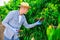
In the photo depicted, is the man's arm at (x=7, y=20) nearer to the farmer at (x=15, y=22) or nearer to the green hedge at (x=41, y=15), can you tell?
the farmer at (x=15, y=22)

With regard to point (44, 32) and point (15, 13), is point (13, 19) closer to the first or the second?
point (15, 13)

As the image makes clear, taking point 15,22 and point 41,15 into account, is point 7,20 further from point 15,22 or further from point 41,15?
point 41,15

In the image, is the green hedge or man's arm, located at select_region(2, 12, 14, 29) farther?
the green hedge

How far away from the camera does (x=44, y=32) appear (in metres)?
6.60

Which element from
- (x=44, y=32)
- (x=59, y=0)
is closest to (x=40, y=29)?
(x=44, y=32)

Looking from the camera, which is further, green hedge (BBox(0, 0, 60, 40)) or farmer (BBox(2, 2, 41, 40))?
green hedge (BBox(0, 0, 60, 40))

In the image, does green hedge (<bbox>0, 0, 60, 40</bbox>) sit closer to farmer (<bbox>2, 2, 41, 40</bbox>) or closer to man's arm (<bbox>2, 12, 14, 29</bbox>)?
farmer (<bbox>2, 2, 41, 40</bbox>)

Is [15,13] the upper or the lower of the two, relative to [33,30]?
upper

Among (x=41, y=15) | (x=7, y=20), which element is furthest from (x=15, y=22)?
(x=41, y=15)

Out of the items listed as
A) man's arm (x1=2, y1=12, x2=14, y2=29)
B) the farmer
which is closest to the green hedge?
the farmer

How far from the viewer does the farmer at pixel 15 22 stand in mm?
6059

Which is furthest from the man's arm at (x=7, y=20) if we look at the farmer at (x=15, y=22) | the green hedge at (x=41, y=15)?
the green hedge at (x=41, y=15)

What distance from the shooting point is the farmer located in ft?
19.9

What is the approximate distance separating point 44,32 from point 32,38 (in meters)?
0.24
